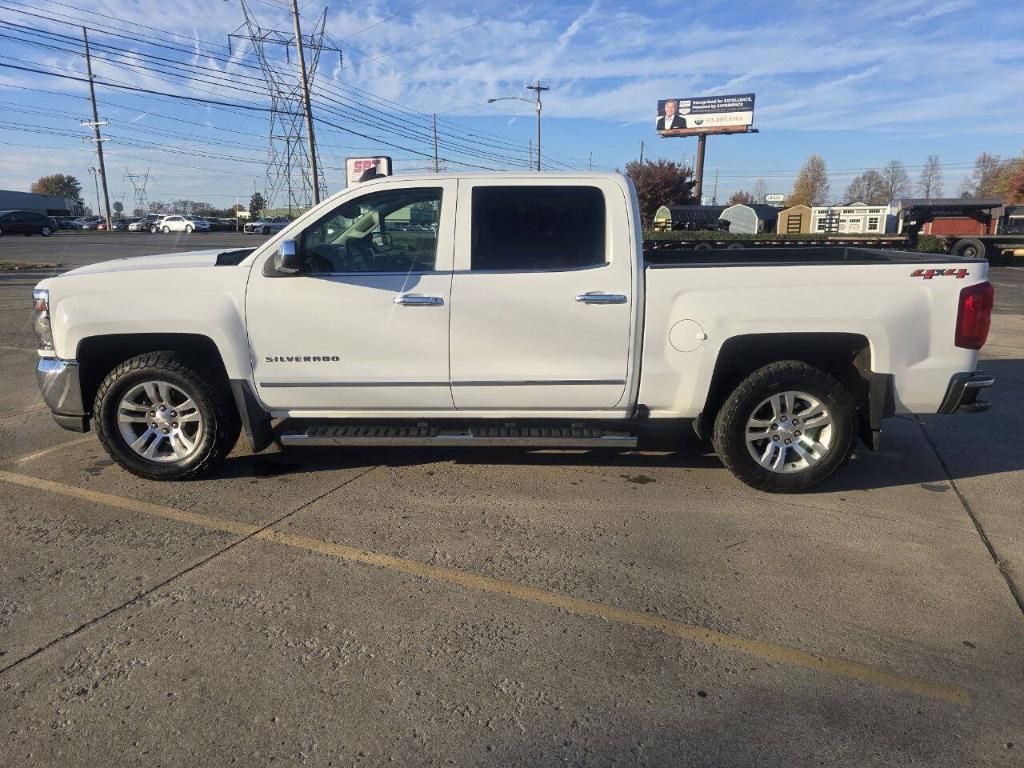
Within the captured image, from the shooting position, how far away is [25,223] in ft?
155

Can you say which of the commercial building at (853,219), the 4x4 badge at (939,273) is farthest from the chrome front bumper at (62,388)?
the commercial building at (853,219)

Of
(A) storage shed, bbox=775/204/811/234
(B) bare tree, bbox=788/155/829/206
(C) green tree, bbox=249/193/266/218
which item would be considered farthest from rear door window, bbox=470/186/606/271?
(B) bare tree, bbox=788/155/829/206

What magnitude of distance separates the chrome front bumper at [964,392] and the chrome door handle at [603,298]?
203cm

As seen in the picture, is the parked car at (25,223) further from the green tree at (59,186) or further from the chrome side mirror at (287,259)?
the green tree at (59,186)

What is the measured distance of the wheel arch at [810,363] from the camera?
4.36 m

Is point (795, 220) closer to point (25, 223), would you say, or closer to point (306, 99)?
point (306, 99)

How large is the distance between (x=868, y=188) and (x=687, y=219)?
10201 cm

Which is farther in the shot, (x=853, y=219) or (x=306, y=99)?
(x=853, y=219)

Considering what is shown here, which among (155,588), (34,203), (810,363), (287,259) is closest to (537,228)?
(287,259)

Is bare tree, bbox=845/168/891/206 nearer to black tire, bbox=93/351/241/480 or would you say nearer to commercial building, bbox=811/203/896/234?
commercial building, bbox=811/203/896/234

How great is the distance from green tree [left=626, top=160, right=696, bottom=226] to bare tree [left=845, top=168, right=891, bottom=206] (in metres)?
72.9

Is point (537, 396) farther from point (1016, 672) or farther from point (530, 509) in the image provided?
point (1016, 672)

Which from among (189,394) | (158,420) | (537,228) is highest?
(537,228)

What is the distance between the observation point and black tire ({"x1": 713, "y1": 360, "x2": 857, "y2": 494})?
441cm
